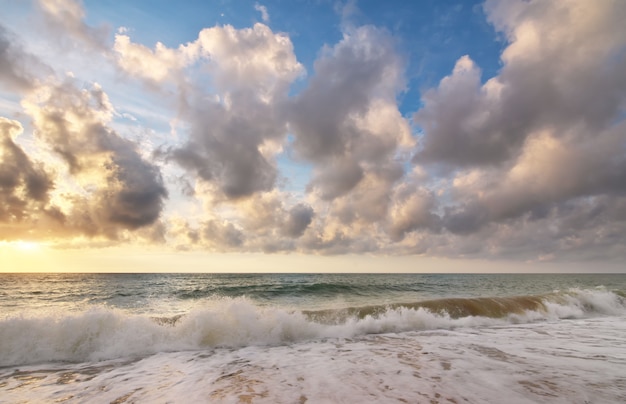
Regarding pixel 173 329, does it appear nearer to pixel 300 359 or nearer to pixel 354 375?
pixel 300 359

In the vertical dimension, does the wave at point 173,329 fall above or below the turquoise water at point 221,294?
above

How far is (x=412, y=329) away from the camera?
12.4 metres

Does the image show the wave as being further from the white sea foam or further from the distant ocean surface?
the white sea foam

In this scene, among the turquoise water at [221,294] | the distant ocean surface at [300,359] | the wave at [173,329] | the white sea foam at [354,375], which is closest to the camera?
the white sea foam at [354,375]

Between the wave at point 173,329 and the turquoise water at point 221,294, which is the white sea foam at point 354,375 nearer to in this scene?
the wave at point 173,329

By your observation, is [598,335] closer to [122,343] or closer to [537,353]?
[537,353]

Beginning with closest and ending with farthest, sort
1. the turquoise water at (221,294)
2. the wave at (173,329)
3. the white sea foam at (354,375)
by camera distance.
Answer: the white sea foam at (354,375) → the wave at (173,329) → the turquoise water at (221,294)

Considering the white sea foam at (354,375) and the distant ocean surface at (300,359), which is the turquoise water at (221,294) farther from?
the white sea foam at (354,375)

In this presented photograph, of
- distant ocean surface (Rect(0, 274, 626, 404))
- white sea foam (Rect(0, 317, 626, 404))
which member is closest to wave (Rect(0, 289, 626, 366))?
distant ocean surface (Rect(0, 274, 626, 404))

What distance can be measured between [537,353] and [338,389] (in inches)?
243

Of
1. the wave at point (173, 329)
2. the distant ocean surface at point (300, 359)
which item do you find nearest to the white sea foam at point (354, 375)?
the distant ocean surface at point (300, 359)

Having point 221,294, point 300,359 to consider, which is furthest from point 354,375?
point 221,294

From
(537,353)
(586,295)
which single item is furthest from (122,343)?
(586,295)

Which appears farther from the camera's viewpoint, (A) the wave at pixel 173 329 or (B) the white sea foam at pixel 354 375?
(A) the wave at pixel 173 329
